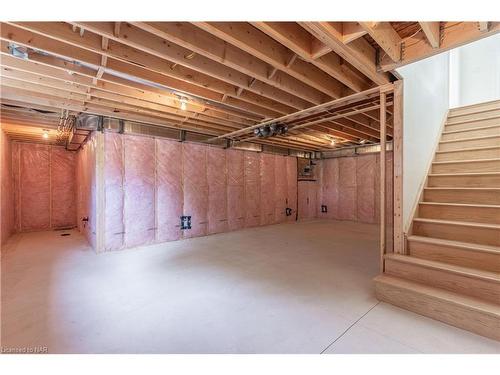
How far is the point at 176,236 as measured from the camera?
15.8 ft

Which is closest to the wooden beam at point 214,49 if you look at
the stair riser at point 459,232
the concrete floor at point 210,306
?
the stair riser at point 459,232

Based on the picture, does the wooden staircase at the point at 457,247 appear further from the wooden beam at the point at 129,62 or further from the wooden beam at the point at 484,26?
the wooden beam at the point at 129,62

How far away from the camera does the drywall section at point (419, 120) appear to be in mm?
2455

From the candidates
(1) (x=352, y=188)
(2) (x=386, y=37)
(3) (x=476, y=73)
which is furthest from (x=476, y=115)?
(1) (x=352, y=188)

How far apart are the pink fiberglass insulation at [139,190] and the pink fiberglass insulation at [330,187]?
6.05 m

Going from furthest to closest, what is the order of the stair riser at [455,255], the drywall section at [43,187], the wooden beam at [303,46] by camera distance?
the drywall section at [43,187] → the stair riser at [455,255] → the wooden beam at [303,46]

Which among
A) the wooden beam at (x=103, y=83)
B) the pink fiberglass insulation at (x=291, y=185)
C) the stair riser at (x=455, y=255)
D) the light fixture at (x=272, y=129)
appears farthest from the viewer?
the pink fiberglass insulation at (x=291, y=185)

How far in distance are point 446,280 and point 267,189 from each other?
16.5 feet

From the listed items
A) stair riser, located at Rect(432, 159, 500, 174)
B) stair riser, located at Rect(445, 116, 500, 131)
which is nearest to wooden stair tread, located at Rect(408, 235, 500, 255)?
stair riser, located at Rect(432, 159, 500, 174)

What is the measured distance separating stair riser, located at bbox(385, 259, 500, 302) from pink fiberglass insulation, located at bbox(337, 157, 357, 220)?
5.57 meters

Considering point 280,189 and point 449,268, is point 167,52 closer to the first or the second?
point 449,268

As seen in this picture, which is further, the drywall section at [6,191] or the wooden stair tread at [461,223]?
the drywall section at [6,191]
